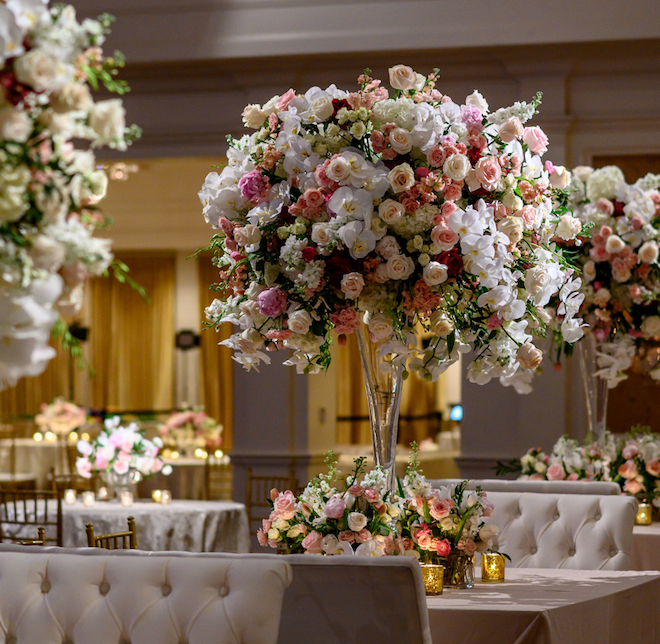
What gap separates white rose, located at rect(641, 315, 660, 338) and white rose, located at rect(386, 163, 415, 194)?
9.85 ft

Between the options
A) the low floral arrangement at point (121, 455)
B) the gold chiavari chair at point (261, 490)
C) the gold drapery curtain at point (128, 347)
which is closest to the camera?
the low floral arrangement at point (121, 455)

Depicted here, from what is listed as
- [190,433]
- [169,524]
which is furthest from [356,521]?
[190,433]

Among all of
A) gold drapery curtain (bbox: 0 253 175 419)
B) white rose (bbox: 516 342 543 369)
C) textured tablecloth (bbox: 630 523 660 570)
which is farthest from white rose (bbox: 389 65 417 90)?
gold drapery curtain (bbox: 0 253 175 419)

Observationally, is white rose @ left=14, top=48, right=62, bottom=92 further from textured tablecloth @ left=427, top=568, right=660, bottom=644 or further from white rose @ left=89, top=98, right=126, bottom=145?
textured tablecloth @ left=427, top=568, right=660, bottom=644

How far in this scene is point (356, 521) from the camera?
291 cm

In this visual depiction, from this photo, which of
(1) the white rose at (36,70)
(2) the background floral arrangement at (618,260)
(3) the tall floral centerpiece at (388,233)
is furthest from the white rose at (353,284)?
(2) the background floral arrangement at (618,260)

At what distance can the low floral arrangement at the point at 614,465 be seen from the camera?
5449mm

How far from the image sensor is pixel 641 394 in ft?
25.4

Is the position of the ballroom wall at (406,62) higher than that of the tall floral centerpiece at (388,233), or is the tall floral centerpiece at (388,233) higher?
the ballroom wall at (406,62)

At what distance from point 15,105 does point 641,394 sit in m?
6.85

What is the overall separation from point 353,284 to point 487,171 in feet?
1.63

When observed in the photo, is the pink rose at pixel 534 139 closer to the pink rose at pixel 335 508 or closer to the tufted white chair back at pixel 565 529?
the pink rose at pixel 335 508

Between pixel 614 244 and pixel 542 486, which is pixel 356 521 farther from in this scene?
pixel 614 244

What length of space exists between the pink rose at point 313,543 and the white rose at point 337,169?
988mm
